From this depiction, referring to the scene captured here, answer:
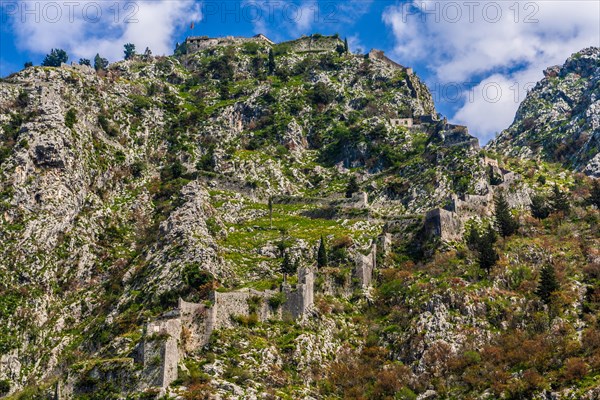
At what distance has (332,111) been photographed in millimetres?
148875

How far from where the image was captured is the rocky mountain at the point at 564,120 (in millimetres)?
124688

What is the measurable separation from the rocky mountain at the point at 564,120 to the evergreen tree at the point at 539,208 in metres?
21.8

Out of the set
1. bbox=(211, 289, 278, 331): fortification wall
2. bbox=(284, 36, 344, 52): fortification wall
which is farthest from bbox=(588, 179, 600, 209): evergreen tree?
bbox=(284, 36, 344, 52): fortification wall

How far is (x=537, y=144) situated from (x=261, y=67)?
69.4m

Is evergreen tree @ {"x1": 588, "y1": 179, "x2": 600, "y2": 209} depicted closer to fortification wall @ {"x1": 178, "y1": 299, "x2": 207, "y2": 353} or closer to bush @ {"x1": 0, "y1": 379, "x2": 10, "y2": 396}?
A: fortification wall @ {"x1": 178, "y1": 299, "x2": 207, "y2": 353}

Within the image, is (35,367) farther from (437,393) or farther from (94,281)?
(437,393)

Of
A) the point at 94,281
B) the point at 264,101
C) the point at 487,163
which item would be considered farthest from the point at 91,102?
the point at 487,163

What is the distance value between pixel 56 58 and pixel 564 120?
11009cm

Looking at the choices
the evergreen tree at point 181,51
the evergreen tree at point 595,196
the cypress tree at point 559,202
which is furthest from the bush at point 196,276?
the evergreen tree at point 181,51

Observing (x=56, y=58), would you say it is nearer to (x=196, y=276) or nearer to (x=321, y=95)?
(x=321, y=95)

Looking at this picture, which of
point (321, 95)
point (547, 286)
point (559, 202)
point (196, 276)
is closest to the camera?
point (547, 286)

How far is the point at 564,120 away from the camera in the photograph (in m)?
144

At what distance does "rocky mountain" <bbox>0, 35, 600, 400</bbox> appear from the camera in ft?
217

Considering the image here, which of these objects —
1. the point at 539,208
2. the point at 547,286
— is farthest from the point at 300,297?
the point at 539,208
